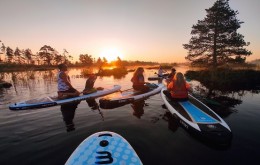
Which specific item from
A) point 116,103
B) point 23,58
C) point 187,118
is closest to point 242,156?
point 187,118

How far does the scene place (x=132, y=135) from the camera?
683 cm

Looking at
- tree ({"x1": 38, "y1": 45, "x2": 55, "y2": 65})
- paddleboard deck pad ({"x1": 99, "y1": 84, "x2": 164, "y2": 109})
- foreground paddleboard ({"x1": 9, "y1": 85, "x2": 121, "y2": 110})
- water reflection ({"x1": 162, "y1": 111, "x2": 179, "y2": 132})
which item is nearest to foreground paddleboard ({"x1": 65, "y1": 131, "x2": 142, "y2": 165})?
water reflection ({"x1": 162, "y1": 111, "x2": 179, "y2": 132})

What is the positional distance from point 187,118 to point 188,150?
1.65 m

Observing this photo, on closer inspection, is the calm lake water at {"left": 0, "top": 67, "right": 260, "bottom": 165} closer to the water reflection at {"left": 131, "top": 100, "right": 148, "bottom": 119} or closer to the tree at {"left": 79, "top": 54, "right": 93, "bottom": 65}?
the water reflection at {"left": 131, "top": 100, "right": 148, "bottom": 119}

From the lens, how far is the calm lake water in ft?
17.3

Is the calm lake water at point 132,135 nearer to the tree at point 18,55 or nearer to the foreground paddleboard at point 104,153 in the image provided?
the foreground paddleboard at point 104,153

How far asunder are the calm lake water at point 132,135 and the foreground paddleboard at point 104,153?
1.02 m

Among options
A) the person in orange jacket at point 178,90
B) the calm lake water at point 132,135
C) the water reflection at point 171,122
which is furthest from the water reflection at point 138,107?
the person in orange jacket at point 178,90

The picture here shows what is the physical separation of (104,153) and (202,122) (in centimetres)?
433

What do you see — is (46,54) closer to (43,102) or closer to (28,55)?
(28,55)

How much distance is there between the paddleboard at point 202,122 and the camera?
5.73 m

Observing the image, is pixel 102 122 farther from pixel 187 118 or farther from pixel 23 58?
pixel 23 58

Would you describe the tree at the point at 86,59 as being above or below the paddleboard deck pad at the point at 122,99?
above

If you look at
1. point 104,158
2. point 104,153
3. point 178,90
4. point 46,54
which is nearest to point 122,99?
point 178,90
